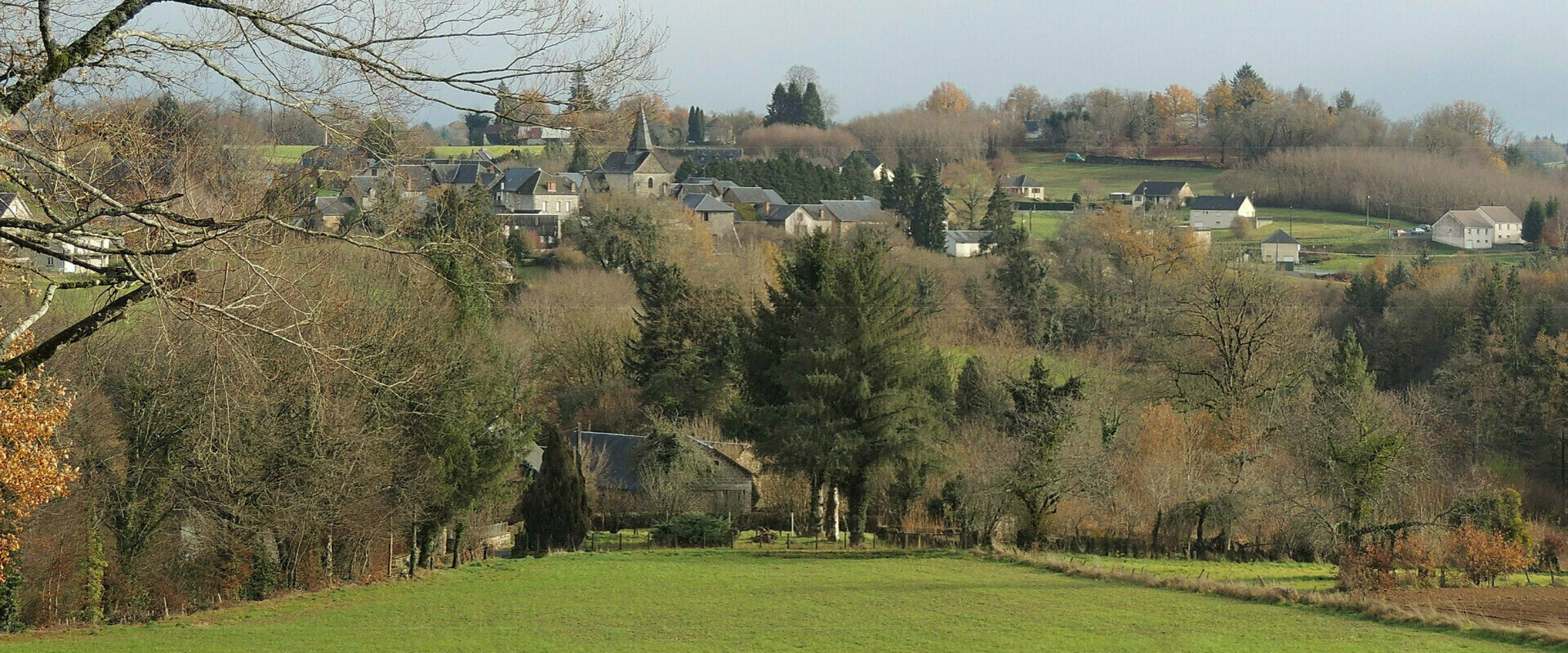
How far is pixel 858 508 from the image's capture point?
3297 centimetres

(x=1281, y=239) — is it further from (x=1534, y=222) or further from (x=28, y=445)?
(x=28, y=445)

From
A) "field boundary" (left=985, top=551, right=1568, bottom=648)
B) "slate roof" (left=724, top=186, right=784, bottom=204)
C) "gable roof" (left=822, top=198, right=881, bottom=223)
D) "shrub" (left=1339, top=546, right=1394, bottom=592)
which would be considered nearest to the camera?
"field boundary" (left=985, top=551, right=1568, bottom=648)

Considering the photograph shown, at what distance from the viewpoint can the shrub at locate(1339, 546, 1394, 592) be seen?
23844mm

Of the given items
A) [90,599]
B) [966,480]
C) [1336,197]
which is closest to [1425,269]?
[1336,197]

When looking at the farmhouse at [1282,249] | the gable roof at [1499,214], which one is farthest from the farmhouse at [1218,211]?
the gable roof at [1499,214]

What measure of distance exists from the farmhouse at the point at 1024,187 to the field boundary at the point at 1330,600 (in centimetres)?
8277

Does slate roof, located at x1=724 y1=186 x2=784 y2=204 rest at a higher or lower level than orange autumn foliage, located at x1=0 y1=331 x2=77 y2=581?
higher

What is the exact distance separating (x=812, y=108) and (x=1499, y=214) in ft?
233

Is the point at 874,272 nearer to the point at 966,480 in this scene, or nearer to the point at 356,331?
the point at 966,480

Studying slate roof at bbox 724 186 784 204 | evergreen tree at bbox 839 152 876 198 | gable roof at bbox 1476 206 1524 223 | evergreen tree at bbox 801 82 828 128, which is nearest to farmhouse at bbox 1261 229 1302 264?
gable roof at bbox 1476 206 1524 223

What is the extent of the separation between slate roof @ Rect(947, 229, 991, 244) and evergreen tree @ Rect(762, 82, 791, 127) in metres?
61.8

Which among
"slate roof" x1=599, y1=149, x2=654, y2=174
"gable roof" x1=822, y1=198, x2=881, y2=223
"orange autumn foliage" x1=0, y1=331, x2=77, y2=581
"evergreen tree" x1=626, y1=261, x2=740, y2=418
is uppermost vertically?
"slate roof" x1=599, y1=149, x2=654, y2=174

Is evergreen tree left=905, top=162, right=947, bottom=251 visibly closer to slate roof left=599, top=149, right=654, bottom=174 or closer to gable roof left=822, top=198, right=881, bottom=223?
gable roof left=822, top=198, right=881, bottom=223

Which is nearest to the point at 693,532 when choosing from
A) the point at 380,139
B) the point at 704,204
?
the point at 380,139
